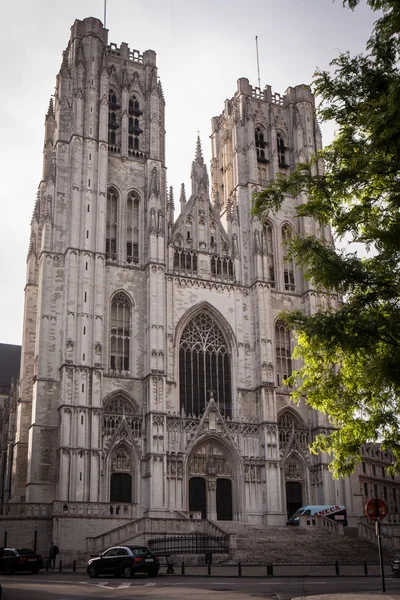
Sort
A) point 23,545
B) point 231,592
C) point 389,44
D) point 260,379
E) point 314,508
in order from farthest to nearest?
point 260,379 < point 314,508 < point 23,545 < point 231,592 < point 389,44

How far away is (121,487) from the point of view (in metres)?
37.8

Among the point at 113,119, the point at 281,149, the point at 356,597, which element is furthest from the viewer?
the point at 281,149

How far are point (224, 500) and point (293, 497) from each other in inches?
175

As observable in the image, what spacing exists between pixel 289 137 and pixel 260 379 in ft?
63.8

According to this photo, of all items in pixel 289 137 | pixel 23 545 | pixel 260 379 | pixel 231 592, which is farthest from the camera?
pixel 289 137

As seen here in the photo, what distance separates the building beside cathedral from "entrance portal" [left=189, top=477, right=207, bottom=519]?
9 cm

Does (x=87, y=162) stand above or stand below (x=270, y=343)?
above

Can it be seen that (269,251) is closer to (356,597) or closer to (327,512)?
(327,512)

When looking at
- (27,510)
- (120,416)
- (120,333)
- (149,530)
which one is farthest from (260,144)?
(27,510)

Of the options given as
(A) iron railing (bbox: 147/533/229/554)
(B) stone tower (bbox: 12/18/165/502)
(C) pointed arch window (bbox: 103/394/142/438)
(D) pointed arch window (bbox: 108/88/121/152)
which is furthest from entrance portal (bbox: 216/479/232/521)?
(D) pointed arch window (bbox: 108/88/121/152)

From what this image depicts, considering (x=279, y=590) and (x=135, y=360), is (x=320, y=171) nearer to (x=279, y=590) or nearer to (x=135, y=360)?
(x=135, y=360)

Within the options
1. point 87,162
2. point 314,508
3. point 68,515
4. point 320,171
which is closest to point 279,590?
point 68,515

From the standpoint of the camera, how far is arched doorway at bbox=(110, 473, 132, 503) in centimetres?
3756

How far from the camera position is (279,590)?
685 inches
